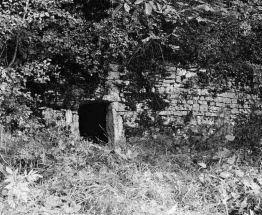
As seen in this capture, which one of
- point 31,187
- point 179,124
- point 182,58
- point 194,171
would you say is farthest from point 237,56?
point 31,187

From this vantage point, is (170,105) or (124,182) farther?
(170,105)

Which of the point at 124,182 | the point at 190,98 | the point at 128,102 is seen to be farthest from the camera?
the point at 190,98

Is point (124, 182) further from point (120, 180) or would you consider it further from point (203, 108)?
point (203, 108)

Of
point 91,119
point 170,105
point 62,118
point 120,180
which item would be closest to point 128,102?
point 170,105

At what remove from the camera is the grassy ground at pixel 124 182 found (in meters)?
3.47

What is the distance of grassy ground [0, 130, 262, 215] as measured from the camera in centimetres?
347

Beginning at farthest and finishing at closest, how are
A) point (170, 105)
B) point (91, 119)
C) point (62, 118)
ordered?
1. point (91, 119)
2. point (170, 105)
3. point (62, 118)

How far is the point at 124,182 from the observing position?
13.1 feet

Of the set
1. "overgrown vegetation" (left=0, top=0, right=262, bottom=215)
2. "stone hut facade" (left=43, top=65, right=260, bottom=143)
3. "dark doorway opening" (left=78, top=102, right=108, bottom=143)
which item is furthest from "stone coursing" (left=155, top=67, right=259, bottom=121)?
"dark doorway opening" (left=78, top=102, right=108, bottom=143)

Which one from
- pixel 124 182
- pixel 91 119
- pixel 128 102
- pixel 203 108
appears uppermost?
pixel 128 102

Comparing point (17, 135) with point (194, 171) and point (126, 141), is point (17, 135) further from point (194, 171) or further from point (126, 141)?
point (194, 171)

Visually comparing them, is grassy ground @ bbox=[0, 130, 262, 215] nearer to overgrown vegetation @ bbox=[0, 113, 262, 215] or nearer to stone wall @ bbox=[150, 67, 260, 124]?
overgrown vegetation @ bbox=[0, 113, 262, 215]

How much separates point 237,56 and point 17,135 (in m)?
4.20

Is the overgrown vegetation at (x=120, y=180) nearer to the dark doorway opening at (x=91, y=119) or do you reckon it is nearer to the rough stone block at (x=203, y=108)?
the rough stone block at (x=203, y=108)
